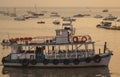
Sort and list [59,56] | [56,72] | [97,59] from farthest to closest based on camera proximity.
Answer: [59,56] → [97,59] → [56,72]

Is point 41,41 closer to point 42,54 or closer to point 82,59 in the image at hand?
point 42,54

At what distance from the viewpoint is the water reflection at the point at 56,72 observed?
152 ft

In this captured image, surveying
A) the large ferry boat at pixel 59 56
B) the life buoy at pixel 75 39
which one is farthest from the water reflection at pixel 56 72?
the life buoy at pixel 75 39

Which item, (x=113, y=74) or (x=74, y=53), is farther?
(x=74, y=53)

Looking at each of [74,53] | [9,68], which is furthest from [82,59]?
[9,68]

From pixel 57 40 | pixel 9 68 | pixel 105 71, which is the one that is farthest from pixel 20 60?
pixel 105 71

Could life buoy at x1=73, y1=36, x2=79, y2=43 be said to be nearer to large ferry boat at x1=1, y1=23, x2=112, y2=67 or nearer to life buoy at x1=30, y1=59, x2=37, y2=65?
large ferry boat at x1=1, y1=23, x2=112, y2=67

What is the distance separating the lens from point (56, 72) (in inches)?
1877

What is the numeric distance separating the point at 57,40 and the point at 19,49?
4545 mm

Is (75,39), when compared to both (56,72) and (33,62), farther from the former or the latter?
(33,62)

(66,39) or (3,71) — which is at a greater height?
Answer: (66,39)

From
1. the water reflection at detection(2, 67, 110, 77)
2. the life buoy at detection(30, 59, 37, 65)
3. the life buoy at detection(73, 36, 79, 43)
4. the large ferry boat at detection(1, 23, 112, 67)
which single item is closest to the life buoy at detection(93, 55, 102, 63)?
the large ferry boat at detection(1, 23, 112, 67)

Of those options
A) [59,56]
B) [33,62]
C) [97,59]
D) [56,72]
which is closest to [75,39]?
[59,56]

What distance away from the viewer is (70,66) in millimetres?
49500
